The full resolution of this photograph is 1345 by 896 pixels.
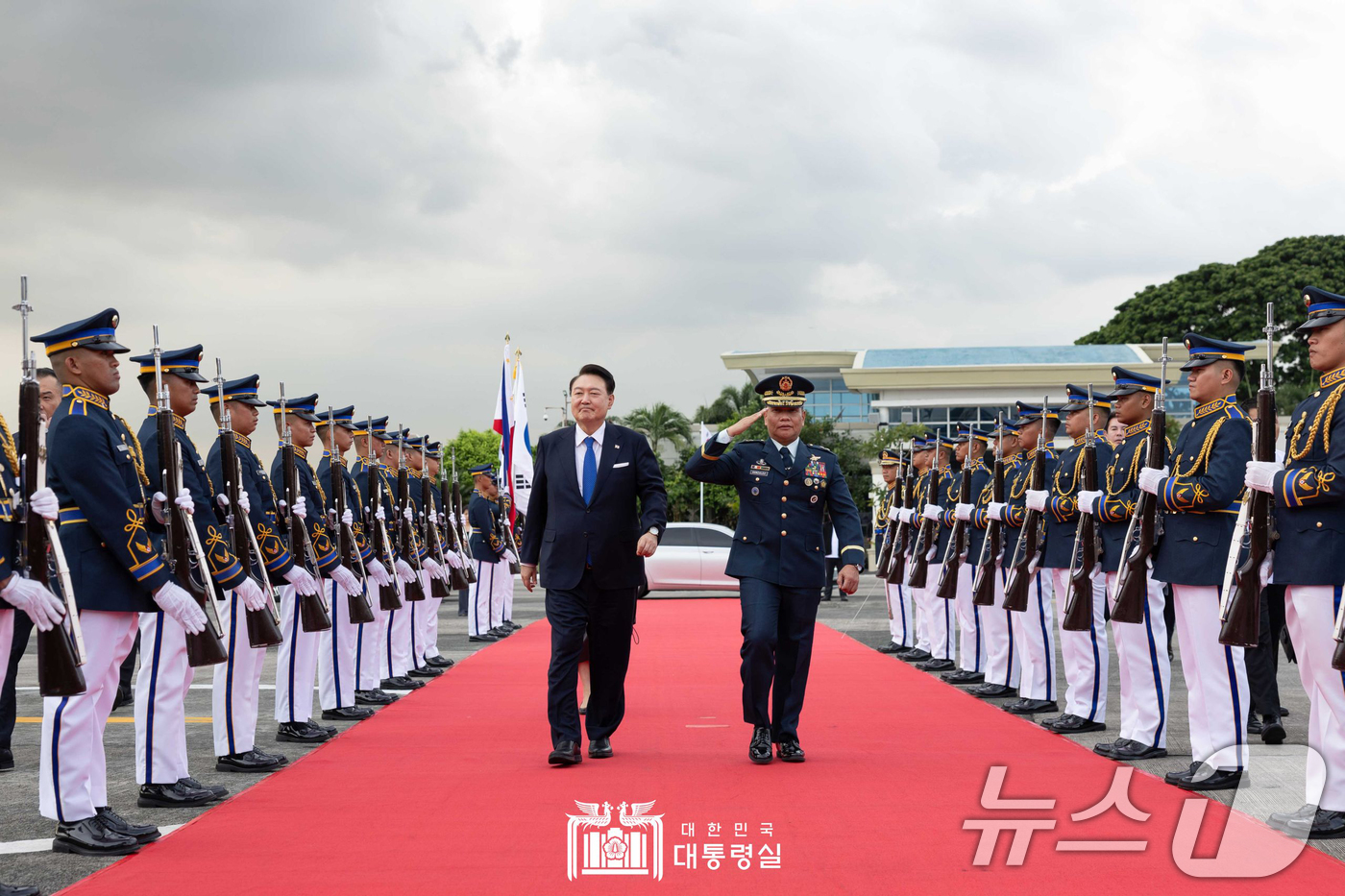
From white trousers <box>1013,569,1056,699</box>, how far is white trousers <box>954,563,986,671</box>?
5.53 feet

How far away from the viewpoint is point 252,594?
233 inches

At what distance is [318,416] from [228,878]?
489 centimetres

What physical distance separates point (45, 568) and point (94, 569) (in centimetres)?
41

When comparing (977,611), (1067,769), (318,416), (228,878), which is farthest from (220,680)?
(977,611)

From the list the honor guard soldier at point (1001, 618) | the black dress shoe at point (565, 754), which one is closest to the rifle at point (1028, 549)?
the honor guard soldier at point (1001, 618)

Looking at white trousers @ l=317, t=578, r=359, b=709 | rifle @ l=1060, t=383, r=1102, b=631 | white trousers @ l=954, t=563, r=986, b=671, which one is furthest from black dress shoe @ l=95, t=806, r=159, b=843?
white trousers @ l=954, t=563, r=986, b=671

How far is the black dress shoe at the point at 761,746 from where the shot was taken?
6.31 m

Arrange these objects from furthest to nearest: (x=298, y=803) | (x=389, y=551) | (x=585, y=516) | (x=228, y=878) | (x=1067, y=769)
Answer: (x=389, y=551) → (x=585, y=516) → (x=1067, y=769) → (x=298, y=803) → (x=228, y=878)

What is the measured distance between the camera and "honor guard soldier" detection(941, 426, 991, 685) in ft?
33.1

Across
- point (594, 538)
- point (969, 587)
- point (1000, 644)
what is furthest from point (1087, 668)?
point (594, 538)

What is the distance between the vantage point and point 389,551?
9.26 m

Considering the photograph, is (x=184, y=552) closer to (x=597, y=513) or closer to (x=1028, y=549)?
(x=597, y=513)

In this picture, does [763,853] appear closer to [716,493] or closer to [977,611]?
[977,611]

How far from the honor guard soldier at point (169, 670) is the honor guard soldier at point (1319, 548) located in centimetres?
454
